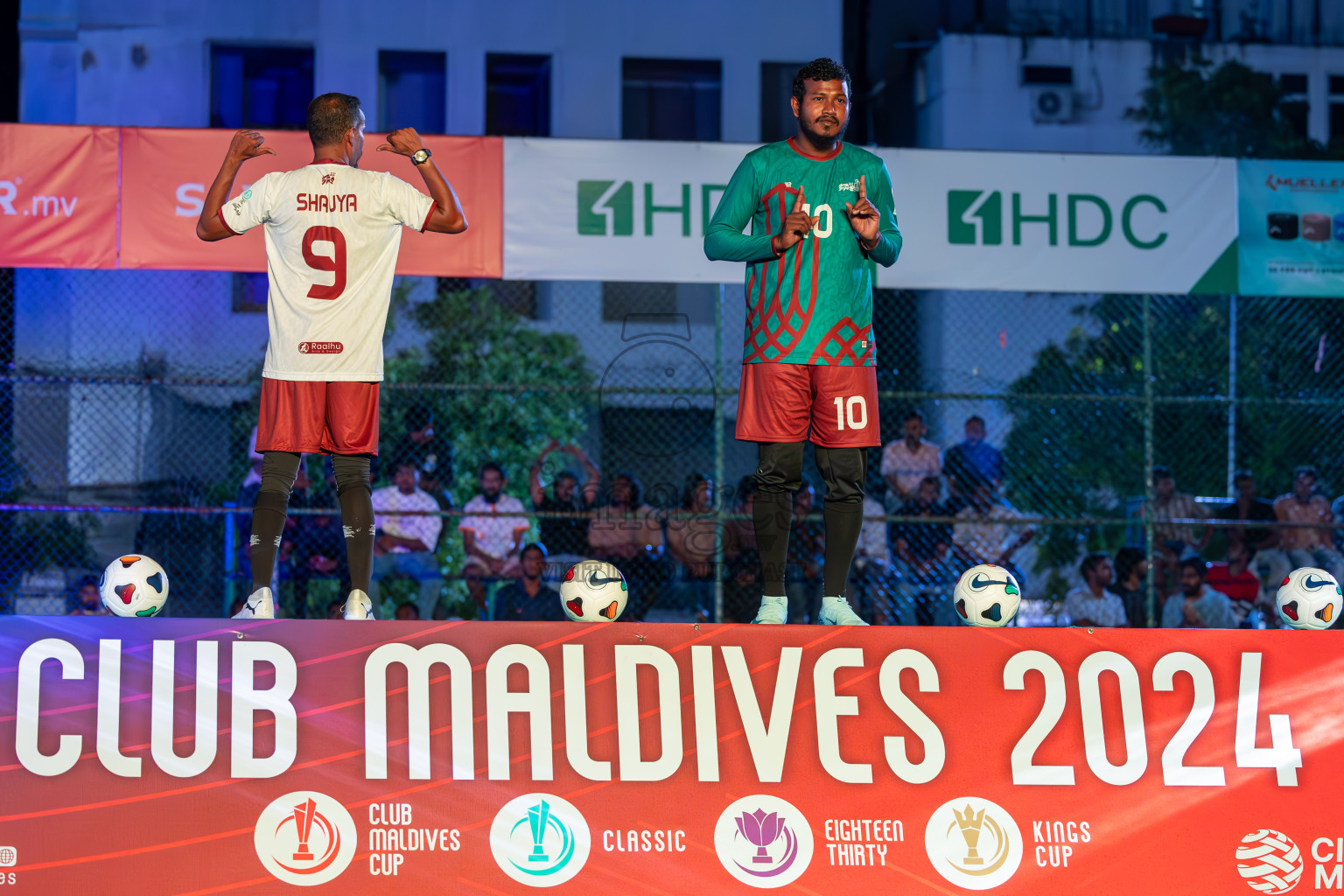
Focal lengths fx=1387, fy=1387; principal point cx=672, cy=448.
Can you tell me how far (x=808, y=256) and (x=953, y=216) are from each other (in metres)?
3.39

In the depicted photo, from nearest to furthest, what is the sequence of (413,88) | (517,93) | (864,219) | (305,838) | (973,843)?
(305,838) → (973,843) → (864,219) → (413,88) → (517,93)

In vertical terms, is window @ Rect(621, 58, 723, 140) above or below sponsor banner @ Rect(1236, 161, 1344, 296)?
above

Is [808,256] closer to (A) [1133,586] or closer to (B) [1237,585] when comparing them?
(A) [1133,586]

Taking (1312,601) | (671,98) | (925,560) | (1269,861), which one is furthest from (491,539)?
(671,98)

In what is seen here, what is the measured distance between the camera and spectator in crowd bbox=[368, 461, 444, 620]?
8.15m

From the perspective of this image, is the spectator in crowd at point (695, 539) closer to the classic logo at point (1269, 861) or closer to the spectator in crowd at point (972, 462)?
the spectator in crowd at point (972, 462)

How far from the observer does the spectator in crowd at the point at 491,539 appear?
8195mm

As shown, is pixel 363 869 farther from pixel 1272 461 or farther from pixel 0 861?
pixel 1272 461

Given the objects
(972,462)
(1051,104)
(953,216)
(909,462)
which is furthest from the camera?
(1051,104)

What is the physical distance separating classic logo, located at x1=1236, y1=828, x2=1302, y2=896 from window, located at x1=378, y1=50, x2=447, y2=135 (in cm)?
1224

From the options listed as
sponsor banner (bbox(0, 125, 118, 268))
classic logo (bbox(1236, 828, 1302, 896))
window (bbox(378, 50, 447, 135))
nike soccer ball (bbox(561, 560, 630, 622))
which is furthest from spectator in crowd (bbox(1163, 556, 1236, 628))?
window (bbox(378, 50, 447, 135))

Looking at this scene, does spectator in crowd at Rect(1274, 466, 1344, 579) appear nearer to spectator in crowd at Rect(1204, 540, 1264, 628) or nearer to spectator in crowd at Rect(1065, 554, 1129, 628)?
spectator in crowd at Rect(1204, 540, 1264, 628)

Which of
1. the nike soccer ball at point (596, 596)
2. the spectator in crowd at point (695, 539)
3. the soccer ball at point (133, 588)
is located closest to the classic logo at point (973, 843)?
the nike soccer ball at point (596, 596)

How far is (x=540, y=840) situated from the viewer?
11.6 feet
